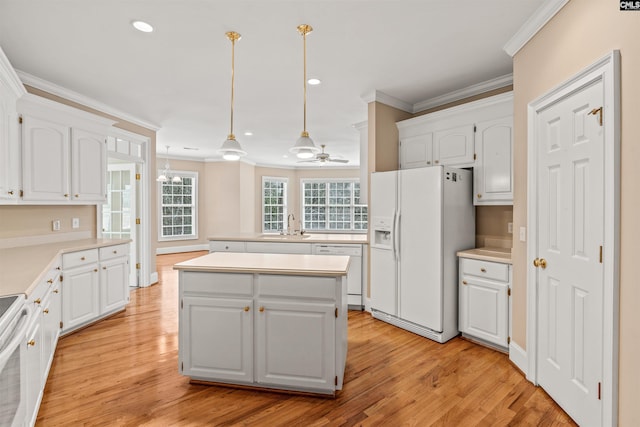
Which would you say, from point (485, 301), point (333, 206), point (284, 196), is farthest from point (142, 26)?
point (333, 206)

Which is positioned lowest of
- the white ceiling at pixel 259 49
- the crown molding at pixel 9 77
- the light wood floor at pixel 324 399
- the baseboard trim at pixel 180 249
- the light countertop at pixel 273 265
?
the light wood floor at pixel 324 399

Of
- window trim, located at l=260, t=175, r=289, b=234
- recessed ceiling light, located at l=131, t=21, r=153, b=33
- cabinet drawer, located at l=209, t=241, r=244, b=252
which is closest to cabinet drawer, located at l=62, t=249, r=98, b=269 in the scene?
cabinet drawer, located at l=209, t=241, r=244, b=252

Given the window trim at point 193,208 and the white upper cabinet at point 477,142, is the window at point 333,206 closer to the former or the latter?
the window trim at point 193,208

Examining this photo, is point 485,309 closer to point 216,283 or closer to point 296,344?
point 296,344

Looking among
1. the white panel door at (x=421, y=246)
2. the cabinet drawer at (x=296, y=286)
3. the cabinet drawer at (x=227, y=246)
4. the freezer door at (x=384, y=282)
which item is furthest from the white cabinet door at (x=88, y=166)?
the white panel door at (x=421, y=246)

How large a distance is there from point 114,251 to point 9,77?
1.93 m

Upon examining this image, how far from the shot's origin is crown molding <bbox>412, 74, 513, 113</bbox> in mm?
3440

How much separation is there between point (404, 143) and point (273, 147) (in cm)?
389

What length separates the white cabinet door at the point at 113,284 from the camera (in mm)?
3619

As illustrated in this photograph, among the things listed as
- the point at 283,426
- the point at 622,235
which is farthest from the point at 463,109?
the point at 283,426

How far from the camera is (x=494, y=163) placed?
10.7 feet

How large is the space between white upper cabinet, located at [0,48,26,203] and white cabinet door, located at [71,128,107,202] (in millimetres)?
588

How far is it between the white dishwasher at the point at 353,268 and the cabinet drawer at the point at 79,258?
2.56 m

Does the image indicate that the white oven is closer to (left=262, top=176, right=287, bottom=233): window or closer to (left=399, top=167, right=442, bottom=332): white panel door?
(left=399, top=167, right=442, bottom=332): white panel door
